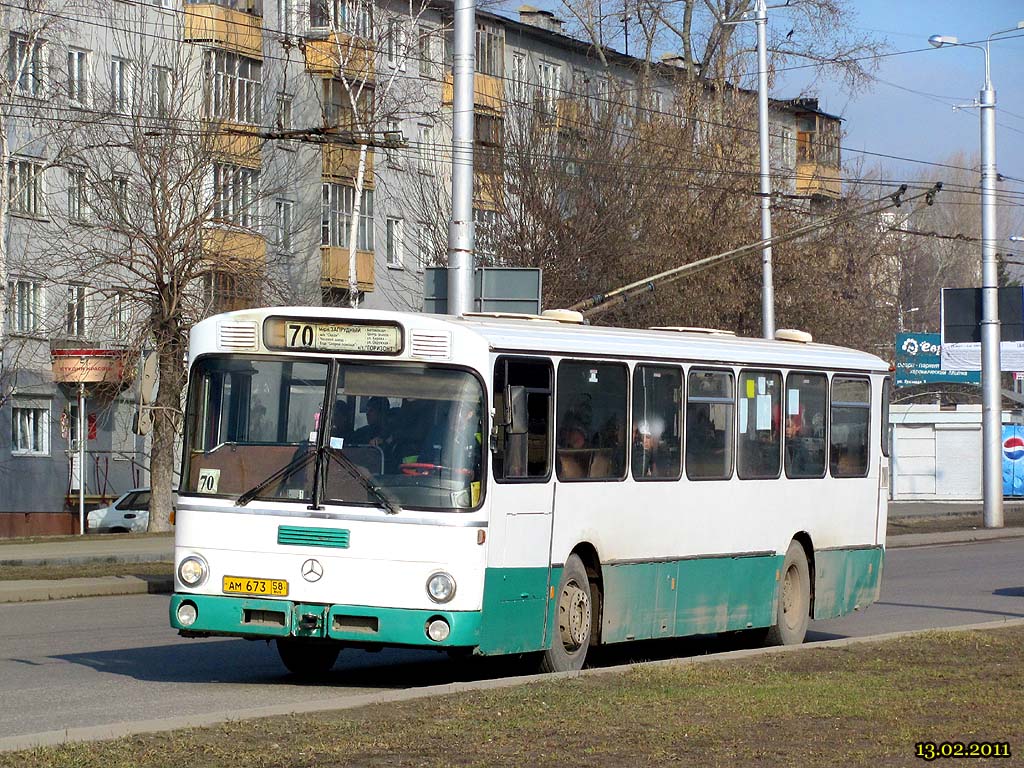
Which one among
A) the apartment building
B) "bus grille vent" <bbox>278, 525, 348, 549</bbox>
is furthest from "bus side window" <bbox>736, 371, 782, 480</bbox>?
the apartment building

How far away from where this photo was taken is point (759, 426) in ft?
47.6

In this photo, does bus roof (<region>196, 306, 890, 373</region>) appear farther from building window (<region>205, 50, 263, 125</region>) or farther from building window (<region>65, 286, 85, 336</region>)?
building window (<region>205, 50, 263, 125</region>)

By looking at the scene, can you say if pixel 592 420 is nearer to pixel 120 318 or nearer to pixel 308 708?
pixel 308 708

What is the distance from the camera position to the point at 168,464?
116 feet

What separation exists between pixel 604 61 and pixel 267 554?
3780 centimetres

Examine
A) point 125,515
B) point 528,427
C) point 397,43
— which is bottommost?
point 125,515

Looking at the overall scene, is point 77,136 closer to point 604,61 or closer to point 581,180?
point 581,180

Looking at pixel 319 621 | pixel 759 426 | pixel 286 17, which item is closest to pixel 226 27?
pixel 286 17

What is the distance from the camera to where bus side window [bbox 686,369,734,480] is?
44.6 ft

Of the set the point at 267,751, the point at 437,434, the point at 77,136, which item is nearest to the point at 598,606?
the point at 437,434

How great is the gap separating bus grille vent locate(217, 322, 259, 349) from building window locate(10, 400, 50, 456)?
33.1m

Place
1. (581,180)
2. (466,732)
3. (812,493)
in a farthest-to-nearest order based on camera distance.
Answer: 1. (581,180)
2. (812,493)
3. (466,732)

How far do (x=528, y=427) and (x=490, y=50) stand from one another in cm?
4613

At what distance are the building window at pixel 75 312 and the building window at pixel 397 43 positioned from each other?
1027cm
